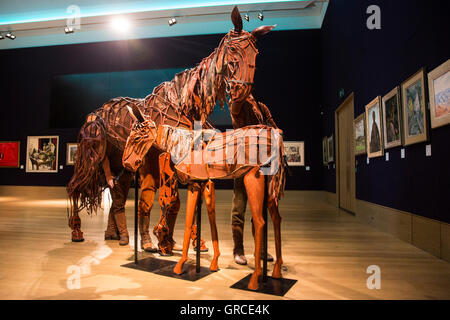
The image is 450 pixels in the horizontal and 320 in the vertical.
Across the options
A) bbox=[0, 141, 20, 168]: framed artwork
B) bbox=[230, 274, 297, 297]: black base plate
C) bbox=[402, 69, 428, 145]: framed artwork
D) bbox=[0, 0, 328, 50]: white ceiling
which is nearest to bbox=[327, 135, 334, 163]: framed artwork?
bbox=[0, 0, 328, 50]: white ceiling

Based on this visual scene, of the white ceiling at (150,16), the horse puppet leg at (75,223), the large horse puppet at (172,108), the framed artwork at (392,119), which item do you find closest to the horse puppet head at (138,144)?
the large horse puppet at (172,108)

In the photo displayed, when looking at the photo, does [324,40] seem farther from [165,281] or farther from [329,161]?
[165,281]

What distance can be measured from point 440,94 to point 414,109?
0.68 m

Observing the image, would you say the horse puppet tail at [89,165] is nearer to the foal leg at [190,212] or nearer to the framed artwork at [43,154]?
the foal leg at [190,212]

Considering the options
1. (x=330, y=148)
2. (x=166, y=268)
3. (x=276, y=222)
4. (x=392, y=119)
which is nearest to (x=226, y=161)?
(x=276, y=222)

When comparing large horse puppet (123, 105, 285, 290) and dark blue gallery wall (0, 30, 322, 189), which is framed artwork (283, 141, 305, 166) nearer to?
dark blue gallery wall (0, 30, 322, 189)

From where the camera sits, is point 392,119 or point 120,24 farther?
point 120,24

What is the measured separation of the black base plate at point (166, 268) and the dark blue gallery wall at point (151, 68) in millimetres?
7929

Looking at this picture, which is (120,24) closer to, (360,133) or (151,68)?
(151,68)

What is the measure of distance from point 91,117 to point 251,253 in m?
2.87

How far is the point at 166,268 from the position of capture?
3168 mm

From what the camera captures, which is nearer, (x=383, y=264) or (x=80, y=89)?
(x=383, y=264)

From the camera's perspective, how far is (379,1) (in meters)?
5.51
